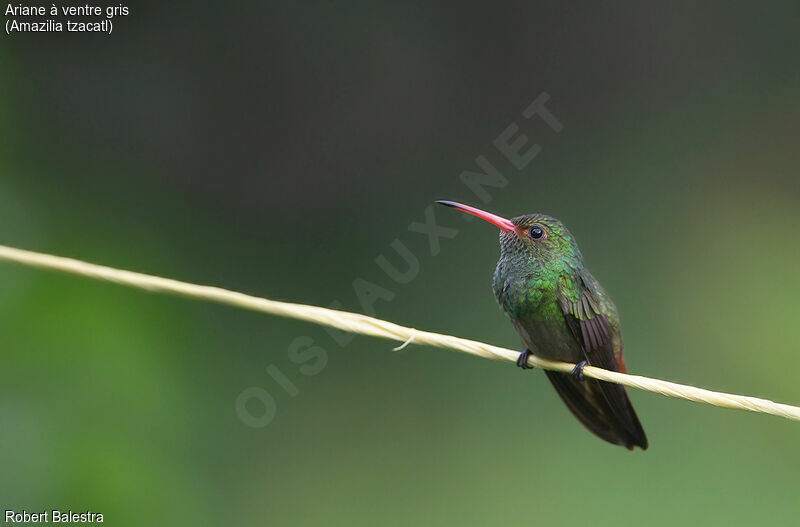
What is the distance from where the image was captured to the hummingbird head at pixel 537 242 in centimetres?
336

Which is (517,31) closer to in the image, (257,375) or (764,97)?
(764,97)

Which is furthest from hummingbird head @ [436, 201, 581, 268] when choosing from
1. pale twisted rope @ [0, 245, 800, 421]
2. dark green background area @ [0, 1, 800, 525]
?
dark green background area @ [0, 1, 800, 525]

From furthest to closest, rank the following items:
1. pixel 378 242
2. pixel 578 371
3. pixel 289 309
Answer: pixel 378 242 → pixel 578 371 → pixel 289 309

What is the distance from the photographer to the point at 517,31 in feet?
24.3

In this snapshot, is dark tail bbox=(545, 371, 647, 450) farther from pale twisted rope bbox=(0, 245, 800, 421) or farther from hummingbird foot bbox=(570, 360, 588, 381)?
pale twisted rope bbox=(0, 245, 800, 421)

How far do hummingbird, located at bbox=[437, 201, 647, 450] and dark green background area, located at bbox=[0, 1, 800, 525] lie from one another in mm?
2118

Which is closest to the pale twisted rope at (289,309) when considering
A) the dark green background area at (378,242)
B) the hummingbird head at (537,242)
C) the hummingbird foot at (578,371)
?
the hummingbird foot at (578,371)

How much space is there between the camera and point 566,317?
3.26 m

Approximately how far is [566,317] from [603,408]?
38cm

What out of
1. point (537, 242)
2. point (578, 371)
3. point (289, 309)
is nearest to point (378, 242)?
point (537, 242)

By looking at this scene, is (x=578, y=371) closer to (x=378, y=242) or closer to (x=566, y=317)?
(x=566, y=317)

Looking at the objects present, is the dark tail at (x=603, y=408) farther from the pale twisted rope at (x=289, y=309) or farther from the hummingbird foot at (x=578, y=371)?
the pale twisted rope at (x=289, y=309)

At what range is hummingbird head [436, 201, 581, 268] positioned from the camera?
336cm

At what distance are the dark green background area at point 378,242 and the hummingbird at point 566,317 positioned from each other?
6.95 feet
